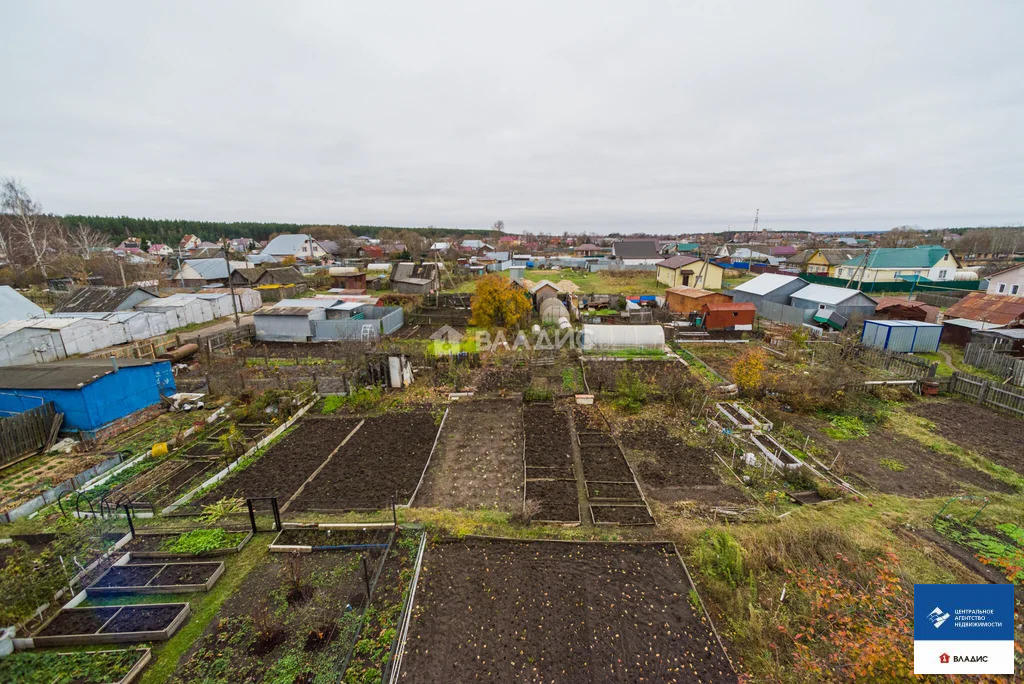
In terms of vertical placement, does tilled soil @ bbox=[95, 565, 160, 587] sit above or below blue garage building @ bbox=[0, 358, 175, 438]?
below

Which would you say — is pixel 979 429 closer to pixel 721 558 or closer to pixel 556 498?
pixel 721 558

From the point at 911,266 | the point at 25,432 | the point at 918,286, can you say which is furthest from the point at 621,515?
the point at 911,266

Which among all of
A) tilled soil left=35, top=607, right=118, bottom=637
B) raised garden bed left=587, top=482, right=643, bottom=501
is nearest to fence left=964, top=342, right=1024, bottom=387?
raised garden bed left=587, top=482, right=643, bottom=501

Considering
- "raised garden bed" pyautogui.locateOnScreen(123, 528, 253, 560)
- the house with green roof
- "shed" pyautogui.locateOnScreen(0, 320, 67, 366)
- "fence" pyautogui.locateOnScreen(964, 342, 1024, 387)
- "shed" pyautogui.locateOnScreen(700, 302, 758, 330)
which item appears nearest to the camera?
"raised garden bed" pyautogui.locateOnScreen(123, 528, 253, 560)

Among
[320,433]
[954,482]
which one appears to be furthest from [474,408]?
[954,482]

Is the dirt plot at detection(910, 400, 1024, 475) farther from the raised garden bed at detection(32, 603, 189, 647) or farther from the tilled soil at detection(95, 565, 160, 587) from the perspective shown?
the tilled soil at detection(95, 565, 160, 587)

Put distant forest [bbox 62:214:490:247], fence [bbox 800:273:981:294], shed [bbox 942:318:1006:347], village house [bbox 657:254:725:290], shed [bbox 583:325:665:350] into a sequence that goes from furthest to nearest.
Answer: distant forest [bbox 62:214:490:247]
village house [bbox 657:254:725:290]
fence [bbox 800:273:981:294]
shed [bbox 583:325:665:350]
shed [bbox 942:318:1006:347]
